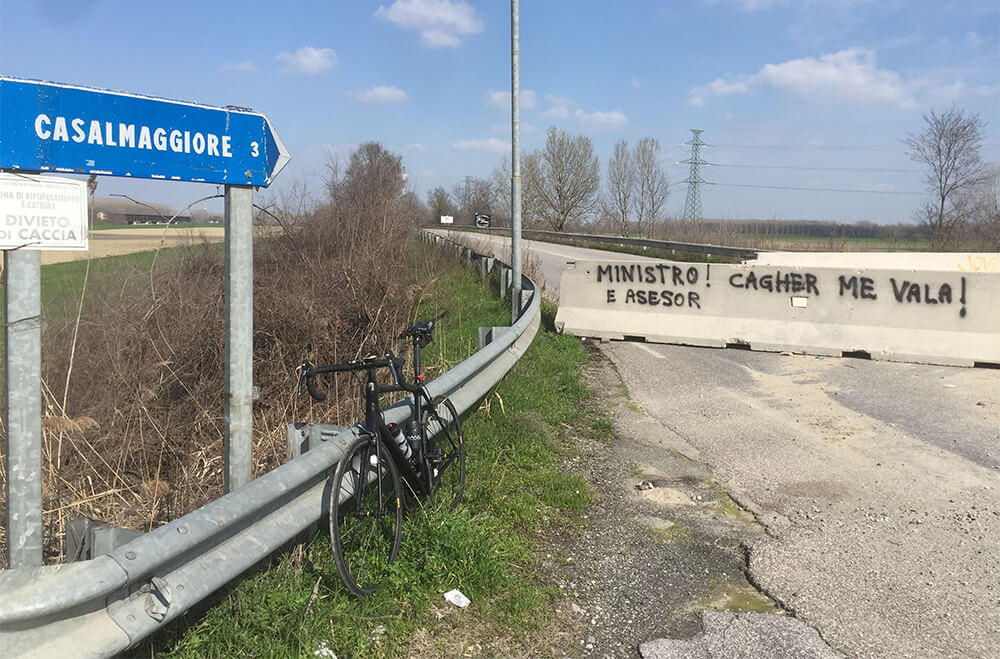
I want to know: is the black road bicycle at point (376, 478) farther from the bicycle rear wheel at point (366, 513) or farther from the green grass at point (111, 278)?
the green grass at point (111, 278)

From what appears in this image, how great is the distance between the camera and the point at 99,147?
2842mm

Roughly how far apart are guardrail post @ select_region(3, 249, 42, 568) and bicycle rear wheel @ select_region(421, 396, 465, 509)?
7.33ft

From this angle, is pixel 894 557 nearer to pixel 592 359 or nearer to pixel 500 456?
pixel 500 456

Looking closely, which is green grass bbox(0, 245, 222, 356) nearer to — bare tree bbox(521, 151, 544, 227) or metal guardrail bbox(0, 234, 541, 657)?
metal guardrail bbox(0, 234, 541, 657)

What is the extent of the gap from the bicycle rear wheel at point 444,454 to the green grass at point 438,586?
0.12m

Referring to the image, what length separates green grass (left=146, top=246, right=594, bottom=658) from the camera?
314 centimetres

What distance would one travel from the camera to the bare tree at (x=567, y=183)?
68938 mm

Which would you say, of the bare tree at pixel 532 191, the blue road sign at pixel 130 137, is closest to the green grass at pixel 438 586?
the blue road sign at pixel 130 137

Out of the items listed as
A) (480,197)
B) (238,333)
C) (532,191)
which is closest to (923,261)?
(238,333)

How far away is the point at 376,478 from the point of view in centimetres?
400

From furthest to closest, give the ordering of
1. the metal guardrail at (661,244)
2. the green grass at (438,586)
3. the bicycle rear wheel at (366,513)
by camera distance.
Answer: the metal guardrail at (661,244), the bicycle rear wheel at (366,513), the green grass at (438,586)

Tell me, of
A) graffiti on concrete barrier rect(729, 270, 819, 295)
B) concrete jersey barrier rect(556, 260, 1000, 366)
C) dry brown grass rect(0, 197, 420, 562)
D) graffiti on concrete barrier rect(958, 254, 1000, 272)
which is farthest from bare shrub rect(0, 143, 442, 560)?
graffiti on concrete barrier rect(958, 254, 1000, 272)

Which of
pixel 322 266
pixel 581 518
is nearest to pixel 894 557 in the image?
pixel 581 518

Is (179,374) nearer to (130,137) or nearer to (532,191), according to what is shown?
(130,137)
